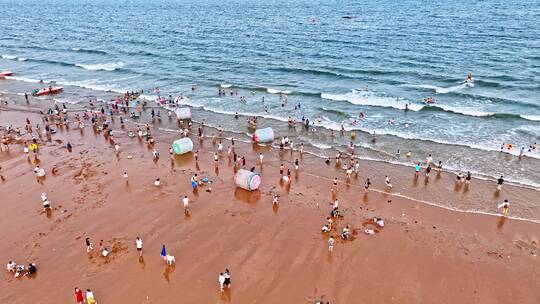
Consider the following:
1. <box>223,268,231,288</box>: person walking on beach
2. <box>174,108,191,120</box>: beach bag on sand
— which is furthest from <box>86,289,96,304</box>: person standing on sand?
<box>174,108,191,120</box>: beach bag on sand

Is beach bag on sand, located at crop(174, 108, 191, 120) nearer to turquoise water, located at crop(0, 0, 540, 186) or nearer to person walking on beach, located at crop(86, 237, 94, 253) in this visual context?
turquoise water, located at crop(0, 0, 540, 186)

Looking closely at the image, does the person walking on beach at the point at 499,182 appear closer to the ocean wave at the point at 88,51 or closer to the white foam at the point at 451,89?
the white foam at the point at 451,89

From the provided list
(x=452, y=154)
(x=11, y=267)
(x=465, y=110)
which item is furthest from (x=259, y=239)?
(x=465, y=110)

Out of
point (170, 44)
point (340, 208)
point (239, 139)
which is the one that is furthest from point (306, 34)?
point (340, 208)

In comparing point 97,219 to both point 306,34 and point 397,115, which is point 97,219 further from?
point 306,34

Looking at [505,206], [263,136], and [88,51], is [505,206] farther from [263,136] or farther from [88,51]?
[88,51]
